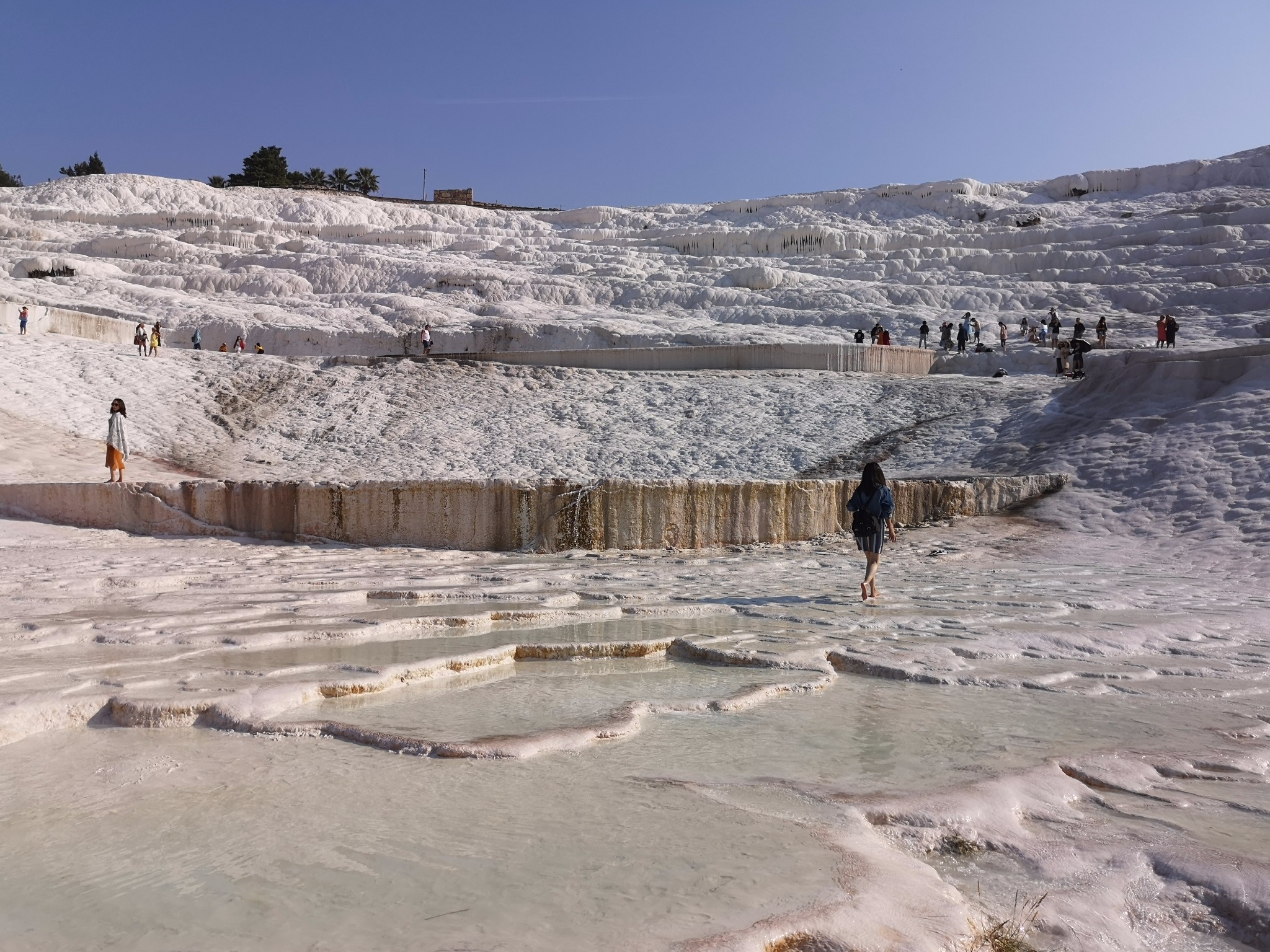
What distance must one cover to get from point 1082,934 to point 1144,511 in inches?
374

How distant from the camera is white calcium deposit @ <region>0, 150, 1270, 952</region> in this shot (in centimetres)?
239

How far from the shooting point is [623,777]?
3219 millimetres

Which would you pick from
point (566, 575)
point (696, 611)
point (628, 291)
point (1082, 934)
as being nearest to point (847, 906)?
point (1082, 934)

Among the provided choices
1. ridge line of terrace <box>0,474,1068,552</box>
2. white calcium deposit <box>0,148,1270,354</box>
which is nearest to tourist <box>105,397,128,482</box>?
ridge line of terrace <box>0,474,1068,552</box>

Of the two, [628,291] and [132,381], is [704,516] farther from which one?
[628,291]

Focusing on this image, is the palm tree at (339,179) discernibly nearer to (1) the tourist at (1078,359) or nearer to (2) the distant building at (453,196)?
(2) the distant building at (453,196)

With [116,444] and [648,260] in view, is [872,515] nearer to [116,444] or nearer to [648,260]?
[116,444]

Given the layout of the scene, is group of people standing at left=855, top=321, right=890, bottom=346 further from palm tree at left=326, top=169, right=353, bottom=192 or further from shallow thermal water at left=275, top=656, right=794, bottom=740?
palm tree at left=326, top=169, right=353, bottom=192

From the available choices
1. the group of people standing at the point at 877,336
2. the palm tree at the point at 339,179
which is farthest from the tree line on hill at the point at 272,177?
the group of people standing at the point at 877,336

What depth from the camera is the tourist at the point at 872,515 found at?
7301 mm

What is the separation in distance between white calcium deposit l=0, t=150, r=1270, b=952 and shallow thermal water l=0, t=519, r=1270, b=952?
17 millimetres

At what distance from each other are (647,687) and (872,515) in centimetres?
338

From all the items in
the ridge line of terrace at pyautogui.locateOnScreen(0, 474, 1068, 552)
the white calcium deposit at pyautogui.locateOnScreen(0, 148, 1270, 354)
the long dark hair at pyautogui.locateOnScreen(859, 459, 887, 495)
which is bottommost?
the ridge line of terrace at pyautogui.locateOnScreen(0, 474, 1068, 552)

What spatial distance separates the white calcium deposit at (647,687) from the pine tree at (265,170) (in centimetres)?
3814
